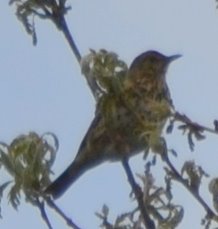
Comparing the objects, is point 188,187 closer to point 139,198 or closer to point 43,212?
point 139,198

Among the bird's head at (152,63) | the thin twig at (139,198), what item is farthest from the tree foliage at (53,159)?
the bird's head at (152,63)

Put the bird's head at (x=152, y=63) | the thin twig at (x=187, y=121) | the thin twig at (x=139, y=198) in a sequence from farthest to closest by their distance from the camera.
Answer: the bird's head at (x=152, y=63) < the thin twig at (x=139, y=198) < the thin twig at (x=187, y=121)

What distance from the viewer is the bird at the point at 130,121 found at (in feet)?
10.2

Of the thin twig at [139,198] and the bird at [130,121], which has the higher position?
the bird at [130,121]

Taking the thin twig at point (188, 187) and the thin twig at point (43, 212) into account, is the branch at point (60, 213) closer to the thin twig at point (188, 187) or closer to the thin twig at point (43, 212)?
the thin twig at point (43, 212)

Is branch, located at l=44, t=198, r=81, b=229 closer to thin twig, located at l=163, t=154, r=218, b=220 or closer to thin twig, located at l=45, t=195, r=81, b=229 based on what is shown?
thin twig, located at l=45, t=195, r=81, b=229

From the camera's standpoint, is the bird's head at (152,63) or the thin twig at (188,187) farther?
the bird's head at (152,63)

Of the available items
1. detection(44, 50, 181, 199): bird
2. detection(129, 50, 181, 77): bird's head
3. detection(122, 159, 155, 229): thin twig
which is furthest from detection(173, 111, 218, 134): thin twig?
detection(129, 50, 181, 77): bird's head

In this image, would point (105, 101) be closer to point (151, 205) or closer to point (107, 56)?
point (107, 56)

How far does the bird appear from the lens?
10.2ft

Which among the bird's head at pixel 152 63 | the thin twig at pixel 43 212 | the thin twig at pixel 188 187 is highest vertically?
the bird's head at pixel 152 63

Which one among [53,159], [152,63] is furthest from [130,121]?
[152,63]

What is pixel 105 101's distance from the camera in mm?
3523

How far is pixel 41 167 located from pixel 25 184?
0.09m
